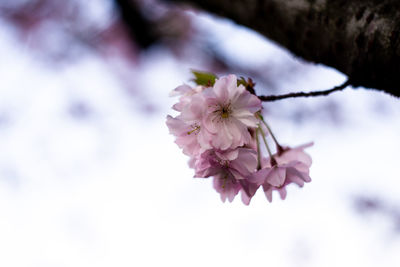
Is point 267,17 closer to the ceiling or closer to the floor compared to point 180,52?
closer to the floor

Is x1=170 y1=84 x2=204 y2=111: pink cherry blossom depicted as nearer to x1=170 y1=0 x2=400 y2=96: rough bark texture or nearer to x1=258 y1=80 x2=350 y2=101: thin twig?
x1=258 y1=80 x2=350 y2=101: thin twig

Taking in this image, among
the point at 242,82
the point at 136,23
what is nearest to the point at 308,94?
the point at 242,82

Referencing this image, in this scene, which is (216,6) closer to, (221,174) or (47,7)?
(221,174)

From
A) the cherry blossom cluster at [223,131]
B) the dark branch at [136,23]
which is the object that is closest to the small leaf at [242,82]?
the cherry blossom cluster at [223,131]

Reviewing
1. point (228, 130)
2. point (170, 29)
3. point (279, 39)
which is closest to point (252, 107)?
point (228, 130)

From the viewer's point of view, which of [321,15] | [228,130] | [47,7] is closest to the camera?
[228,130]

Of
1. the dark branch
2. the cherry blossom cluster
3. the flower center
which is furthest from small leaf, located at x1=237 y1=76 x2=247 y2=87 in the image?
the dark branch

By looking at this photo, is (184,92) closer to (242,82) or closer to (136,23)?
(242,82)
